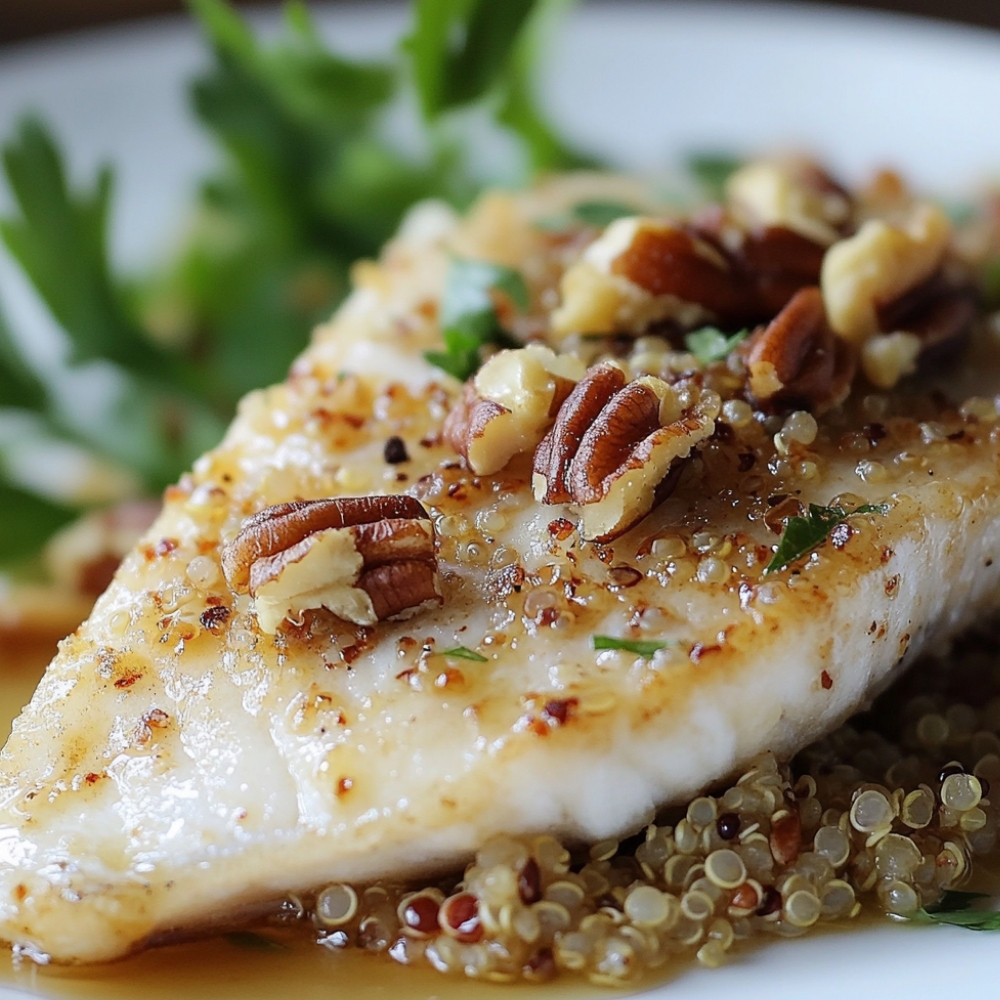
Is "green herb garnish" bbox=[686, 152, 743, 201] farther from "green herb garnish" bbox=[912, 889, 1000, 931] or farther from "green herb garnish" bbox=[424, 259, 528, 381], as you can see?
"green herb garnish" bbox=[912, 889, 1000, 931]

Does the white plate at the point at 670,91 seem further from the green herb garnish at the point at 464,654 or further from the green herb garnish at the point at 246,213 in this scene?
the green herb garnish at the point at 464,654

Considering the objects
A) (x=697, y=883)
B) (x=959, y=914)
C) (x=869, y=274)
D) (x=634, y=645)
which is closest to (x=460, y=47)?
(x=869, y=274)

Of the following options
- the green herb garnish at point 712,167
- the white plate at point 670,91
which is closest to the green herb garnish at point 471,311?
the green herb garnish at point 712,167

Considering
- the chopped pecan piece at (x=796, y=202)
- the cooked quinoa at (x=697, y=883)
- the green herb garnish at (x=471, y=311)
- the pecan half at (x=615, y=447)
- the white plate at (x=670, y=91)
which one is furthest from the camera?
the white plate at (x=670, y=91)

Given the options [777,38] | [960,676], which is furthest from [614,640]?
[777,38]

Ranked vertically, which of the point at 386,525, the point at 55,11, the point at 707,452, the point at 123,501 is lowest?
the point at 123,501

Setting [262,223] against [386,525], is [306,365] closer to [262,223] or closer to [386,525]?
[386,525]
